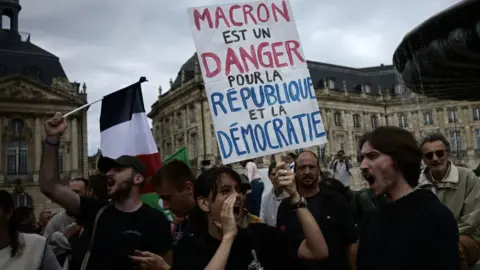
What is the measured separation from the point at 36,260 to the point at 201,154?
154 ft

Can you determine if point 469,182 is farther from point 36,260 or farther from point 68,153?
point 68,153

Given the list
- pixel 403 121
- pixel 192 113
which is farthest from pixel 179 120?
pixel 403 121

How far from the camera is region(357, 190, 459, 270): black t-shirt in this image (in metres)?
1.95

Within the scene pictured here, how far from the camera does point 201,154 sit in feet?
163

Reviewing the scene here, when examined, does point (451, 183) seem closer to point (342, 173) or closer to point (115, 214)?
point (115, 214)

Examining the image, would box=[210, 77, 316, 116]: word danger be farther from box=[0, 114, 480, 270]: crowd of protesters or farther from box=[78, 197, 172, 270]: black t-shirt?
box=[78, 197, 172, 270]: black t-shirt

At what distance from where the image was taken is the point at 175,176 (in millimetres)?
3750

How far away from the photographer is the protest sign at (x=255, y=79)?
391 cm

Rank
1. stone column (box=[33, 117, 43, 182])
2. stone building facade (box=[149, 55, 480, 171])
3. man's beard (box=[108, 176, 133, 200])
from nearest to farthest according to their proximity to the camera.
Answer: man's beard (box=[108, 176, 133, 200]), stone column (box=[33, 117, 43, 182]), stone building facade (box=[149, 55, 480, 171])

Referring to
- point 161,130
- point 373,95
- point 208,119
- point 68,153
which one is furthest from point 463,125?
point 68,153

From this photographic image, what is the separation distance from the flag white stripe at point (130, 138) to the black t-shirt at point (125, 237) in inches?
58.2

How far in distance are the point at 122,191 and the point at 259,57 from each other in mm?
1775

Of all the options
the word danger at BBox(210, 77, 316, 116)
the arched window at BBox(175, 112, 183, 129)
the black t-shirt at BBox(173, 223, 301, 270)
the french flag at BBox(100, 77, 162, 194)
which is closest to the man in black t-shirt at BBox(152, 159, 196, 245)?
the word danger at BBox(210, 77, 316, 116)

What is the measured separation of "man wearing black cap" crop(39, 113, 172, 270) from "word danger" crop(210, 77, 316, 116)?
3.24 feet
